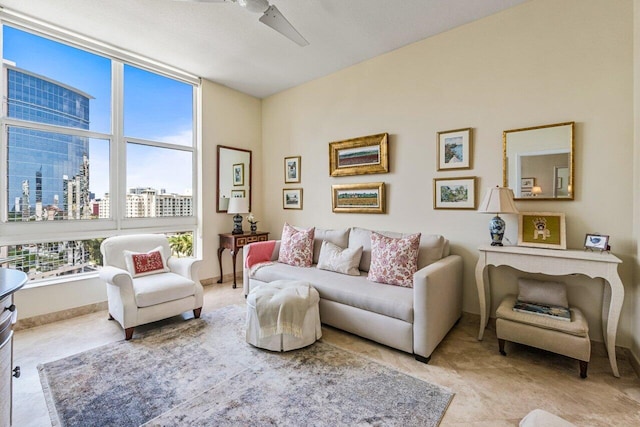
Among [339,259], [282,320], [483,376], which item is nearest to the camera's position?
[483,376]

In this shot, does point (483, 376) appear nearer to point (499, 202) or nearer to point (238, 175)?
point (499, 202)

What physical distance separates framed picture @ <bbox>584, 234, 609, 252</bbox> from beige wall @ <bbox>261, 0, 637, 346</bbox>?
0.18m

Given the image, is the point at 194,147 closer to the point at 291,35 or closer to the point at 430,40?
the point at 291,35

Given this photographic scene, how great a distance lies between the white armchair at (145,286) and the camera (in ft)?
8.51

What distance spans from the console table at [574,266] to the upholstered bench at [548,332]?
0.64 feet

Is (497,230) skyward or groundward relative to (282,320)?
skyward

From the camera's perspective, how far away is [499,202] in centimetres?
242

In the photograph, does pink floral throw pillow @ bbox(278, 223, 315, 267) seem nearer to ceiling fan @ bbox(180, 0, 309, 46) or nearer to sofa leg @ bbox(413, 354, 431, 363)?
sofa leg @ bbox(413, 354, 431, 363)

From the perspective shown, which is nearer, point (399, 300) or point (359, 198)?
point (399, 300)

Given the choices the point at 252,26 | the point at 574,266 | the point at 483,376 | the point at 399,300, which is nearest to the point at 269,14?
the point at 252,26

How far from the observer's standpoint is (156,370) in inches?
83.9

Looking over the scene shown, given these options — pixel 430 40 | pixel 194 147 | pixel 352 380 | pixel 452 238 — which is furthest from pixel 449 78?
pixel 194 147

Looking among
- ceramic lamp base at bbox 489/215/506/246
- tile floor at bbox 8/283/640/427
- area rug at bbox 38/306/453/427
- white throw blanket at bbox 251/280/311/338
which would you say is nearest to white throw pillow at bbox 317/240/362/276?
tile floor at bbox 8/283/640/427

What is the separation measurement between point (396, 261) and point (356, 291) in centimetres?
49
